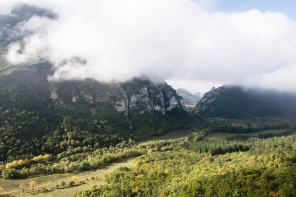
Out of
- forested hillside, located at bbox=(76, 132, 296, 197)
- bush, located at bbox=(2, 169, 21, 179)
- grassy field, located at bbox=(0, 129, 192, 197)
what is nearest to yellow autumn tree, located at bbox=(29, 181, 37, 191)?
grassy field, located at bbox=(0, 129, 192, 197)

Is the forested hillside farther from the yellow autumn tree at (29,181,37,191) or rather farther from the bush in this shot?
the bush

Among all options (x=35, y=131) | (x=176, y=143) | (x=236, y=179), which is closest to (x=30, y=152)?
(x=35, y=131)

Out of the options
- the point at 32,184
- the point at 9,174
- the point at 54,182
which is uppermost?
the point at 9,174

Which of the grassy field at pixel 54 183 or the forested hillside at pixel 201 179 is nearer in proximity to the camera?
the forested hillside at pixel 201 179

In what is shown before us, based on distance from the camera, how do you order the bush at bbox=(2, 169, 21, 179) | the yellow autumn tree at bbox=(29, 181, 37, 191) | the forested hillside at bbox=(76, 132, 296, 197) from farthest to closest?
the bush at bbox=(2, 169, 21, 179) → the yellow autumn tree at bbox=(29, 181, 37, 191) → the forested hillside at bbox=(76, 132, 296, 197)

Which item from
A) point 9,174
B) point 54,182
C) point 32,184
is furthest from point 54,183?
point 9,174

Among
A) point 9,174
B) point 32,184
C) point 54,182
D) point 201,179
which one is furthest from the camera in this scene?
point 9,174

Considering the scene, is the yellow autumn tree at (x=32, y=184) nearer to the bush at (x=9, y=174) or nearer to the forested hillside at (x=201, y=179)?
the bush at (x=9, y=174)

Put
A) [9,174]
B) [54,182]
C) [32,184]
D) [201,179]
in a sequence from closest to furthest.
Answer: [201,179]
[32,184]
[54,182]
[9,174]

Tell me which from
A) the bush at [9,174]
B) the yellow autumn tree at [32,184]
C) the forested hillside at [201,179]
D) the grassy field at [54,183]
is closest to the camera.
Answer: the forested hillside at [201,179]

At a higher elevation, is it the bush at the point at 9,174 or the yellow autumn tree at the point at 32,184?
the bush at the point at 9,174

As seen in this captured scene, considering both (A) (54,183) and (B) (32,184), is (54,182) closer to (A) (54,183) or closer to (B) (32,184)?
(A) (54,183)

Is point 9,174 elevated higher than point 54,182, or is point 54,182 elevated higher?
point 9,174

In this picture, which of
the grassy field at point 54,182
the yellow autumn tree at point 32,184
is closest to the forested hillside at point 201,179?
the grassy field at point 54,182
